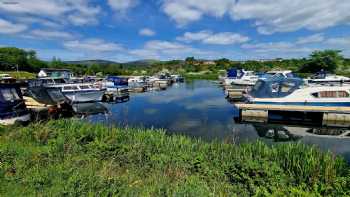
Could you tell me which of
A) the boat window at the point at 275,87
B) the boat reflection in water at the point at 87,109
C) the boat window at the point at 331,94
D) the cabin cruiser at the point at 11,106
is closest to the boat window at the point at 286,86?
the boat window at the point at 275,87

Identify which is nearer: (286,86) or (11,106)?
(11,106)

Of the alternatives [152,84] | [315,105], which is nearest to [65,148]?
[315,105]

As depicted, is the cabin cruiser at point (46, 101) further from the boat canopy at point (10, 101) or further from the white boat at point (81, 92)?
the white boat at point (81, 92)

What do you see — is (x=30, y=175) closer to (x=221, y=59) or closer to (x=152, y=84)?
(x=152, y=84)

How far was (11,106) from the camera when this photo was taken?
13.3 metres

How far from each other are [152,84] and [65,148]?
45.8 meters

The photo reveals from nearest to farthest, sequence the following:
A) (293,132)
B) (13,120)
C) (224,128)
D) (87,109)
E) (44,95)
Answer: (13,120), (293,132), (224,128), (44,95), (87,109)

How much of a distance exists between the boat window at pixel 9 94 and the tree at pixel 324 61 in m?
68.4

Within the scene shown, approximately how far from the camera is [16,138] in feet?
33.0

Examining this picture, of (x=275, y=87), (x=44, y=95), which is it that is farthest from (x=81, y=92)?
(x=275, y=87)

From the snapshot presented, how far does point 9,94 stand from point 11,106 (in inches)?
32.3

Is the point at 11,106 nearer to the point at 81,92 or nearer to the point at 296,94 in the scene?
the point at 81,92

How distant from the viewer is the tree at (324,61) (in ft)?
214

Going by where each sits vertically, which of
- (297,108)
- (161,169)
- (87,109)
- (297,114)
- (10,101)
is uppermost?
(10,101)
